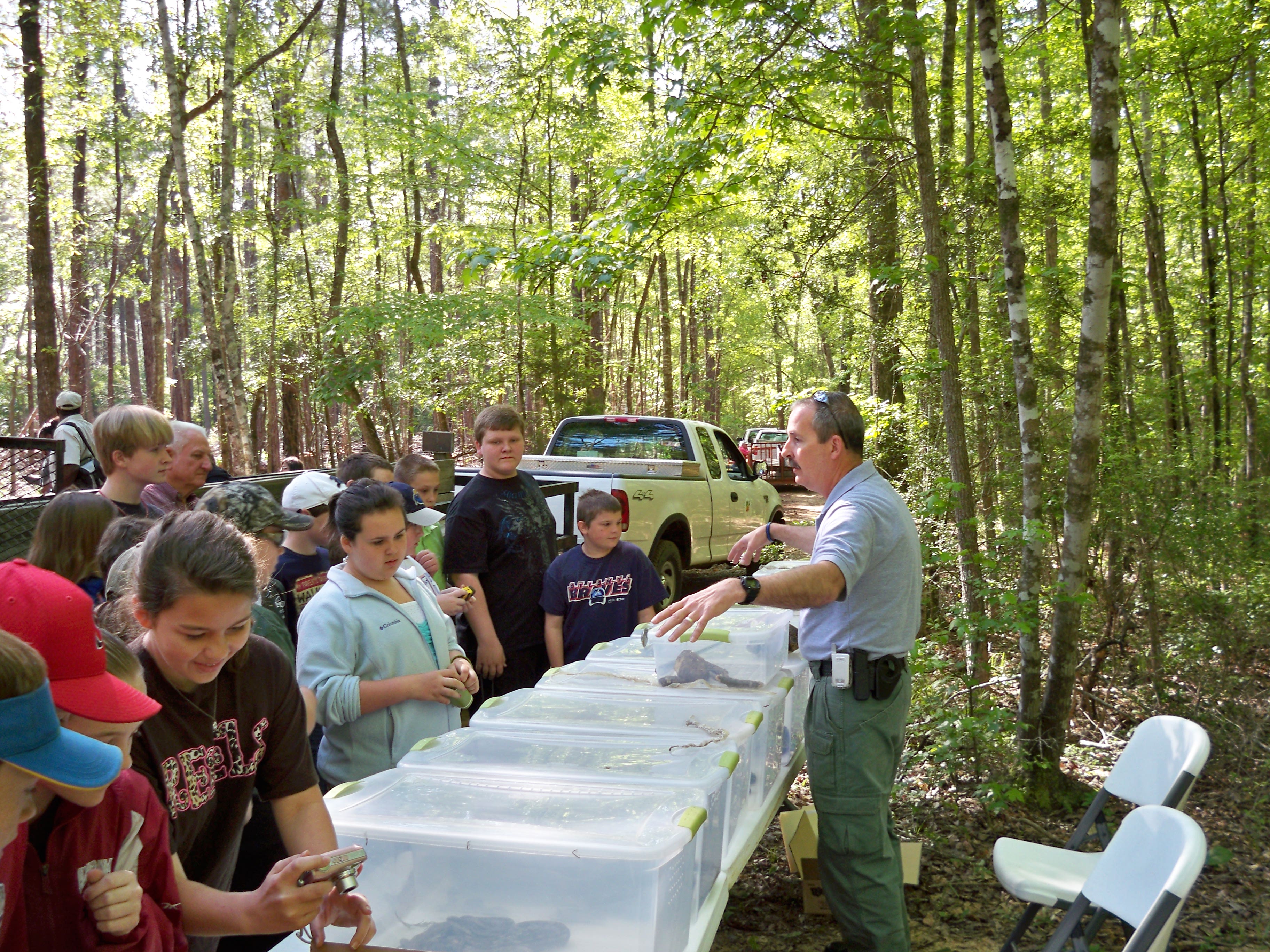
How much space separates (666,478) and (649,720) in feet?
20.6

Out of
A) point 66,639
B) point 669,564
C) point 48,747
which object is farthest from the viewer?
point 669,564

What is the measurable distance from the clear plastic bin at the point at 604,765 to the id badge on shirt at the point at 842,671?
0.71m

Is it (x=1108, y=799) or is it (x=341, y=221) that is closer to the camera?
(x=1108, y=799)

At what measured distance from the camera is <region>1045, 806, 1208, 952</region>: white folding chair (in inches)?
92.7

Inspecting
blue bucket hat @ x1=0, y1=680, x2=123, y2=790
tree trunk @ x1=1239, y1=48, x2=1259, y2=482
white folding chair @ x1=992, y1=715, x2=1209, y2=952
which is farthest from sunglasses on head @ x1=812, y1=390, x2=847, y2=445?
tree trunk @ x1=1239, y1=48, x2=1259, y2=482

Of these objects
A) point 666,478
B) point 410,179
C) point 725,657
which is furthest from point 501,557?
point 410,179

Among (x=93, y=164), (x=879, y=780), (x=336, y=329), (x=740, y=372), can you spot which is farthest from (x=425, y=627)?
(x=740, y=372)

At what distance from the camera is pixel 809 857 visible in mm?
4094

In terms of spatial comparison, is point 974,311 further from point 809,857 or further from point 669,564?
point 809,857

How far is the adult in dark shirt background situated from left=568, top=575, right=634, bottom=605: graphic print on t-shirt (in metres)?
0.22

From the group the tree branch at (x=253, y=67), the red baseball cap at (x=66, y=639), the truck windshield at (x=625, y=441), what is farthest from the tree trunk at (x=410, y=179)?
the red baseball cap at (x=66, y=639)

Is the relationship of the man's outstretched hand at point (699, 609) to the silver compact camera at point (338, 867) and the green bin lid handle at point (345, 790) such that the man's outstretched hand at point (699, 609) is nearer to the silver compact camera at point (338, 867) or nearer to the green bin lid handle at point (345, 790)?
the green bin lid handle at point (345, 790)

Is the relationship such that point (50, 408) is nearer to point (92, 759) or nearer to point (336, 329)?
point (336, 329)

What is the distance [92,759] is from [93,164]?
25.1 metres
